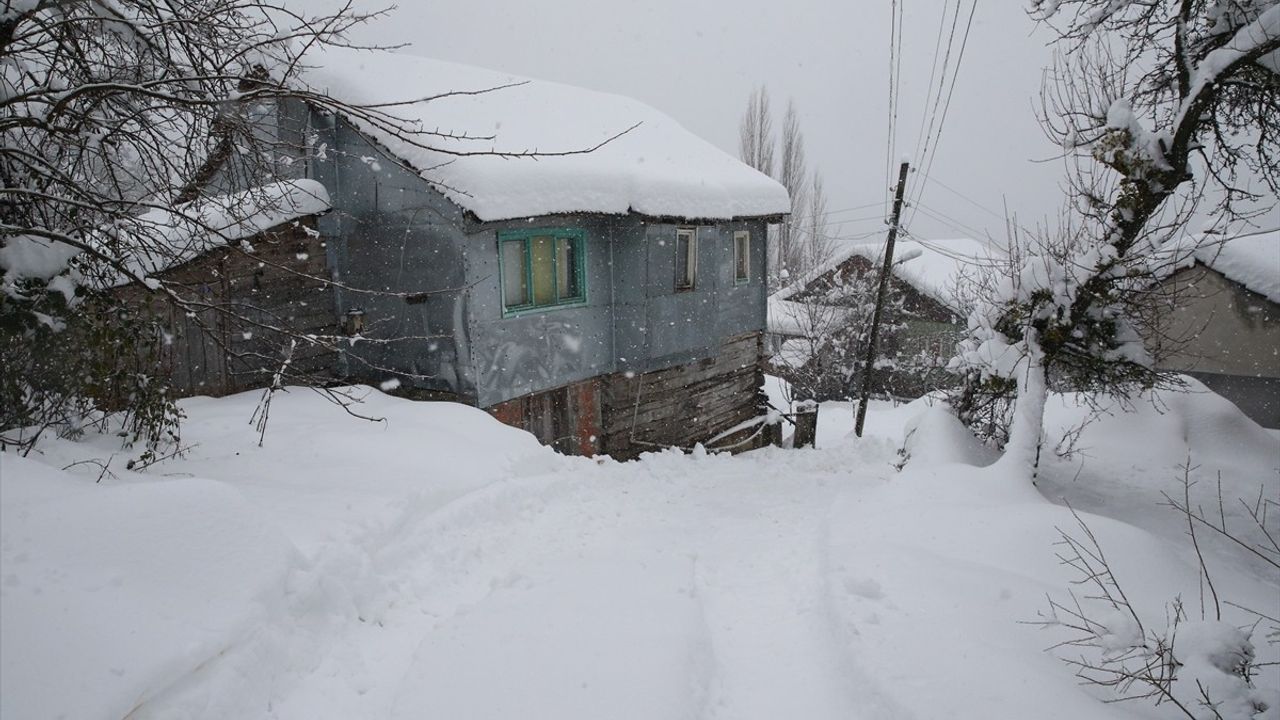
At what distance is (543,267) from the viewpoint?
11188mm

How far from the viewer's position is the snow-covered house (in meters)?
9.77

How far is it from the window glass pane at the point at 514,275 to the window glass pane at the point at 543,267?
0.73 feet

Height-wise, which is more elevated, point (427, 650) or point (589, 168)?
point (589, 168)

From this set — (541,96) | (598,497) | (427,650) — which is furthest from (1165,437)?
(541,96)

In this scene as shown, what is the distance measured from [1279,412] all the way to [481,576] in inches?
812

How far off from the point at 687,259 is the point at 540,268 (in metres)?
4.09

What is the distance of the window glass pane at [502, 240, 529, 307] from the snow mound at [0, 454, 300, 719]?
21.4 feet

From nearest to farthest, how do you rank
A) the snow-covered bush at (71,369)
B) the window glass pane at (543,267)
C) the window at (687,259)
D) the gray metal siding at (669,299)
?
1. the snow-covered bush at (71,369)
2. the window glass pane at (543,267)
3. the gray metal siding at (669,299)
4. the window at (687,259)

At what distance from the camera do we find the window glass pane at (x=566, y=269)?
37.6 feet

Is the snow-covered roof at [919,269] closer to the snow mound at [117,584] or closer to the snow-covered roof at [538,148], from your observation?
the snow-covered roof at [538,148]

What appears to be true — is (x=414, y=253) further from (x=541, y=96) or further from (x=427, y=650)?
(x=427, y=650)

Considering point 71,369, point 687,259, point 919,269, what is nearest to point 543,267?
point 687,259

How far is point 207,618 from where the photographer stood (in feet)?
11.5

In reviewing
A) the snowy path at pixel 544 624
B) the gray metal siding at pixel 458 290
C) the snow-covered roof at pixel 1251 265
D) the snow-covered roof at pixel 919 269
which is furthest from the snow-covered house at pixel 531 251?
the snow-covered roof at pixel 919 269
